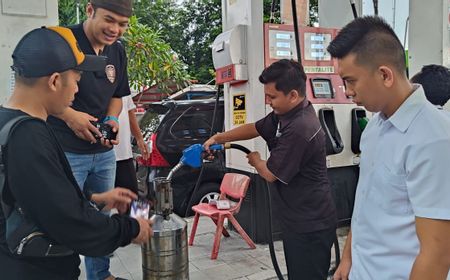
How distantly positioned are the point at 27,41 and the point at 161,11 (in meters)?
18.5

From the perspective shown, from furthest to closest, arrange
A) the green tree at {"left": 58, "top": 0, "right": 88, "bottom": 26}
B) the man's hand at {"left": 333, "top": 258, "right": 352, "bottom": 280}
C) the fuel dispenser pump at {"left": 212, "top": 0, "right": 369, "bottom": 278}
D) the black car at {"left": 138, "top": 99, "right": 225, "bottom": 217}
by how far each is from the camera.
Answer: the green tree at {"left": 58, "top": 0, "right": 88, "bottom": 26} < the black car at {"left": 138, "top": 99, "right": 225, "bottom": 217} < the fuel dispenser pump at {"left": 212, "top": 0, "right": 369, "bottom": 278} < the man's hand at {"left": 333, "top": 258, "right": 352, "bottom": 280}

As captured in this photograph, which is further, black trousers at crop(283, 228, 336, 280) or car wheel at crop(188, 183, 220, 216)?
car wheel at crop(188, 183, 220, 216)

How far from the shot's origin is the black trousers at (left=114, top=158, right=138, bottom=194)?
121 inches

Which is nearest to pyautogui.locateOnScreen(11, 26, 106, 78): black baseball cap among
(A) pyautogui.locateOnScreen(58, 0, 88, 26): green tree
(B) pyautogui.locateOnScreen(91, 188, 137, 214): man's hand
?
(B) pyautogui.locateOnScreen(91, 188, 137, 214): man's hand

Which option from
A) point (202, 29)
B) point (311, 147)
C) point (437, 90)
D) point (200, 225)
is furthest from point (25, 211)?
point (202, 29)

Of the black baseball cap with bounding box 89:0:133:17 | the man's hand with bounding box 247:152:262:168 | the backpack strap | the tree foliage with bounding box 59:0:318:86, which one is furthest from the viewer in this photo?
the tree foliage with bounding box 59:0:318:86

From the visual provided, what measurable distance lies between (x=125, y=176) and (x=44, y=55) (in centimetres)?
182

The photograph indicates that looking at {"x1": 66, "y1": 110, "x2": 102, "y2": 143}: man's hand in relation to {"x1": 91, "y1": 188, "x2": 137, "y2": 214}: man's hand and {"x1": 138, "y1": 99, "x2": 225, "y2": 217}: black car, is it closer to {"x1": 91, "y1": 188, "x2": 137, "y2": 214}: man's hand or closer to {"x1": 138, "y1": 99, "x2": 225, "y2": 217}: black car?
{"x1": 91, "y1": 188, "x2": 137, "y2": 214}: man's hand

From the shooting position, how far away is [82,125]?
7.29 ft

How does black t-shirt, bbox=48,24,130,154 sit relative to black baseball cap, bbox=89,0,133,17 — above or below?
below

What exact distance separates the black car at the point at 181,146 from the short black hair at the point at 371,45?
3.67 meters

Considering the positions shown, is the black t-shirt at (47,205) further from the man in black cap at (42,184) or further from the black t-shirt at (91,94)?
the black t-shirt at (91,94)

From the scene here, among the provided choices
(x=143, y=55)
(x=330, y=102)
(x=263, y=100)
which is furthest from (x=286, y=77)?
(x=143, y=55)

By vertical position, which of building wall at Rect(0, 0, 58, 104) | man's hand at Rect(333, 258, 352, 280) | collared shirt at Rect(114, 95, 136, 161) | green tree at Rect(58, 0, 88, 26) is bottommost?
man's hand at Rect(333, 258, 352, 280)
